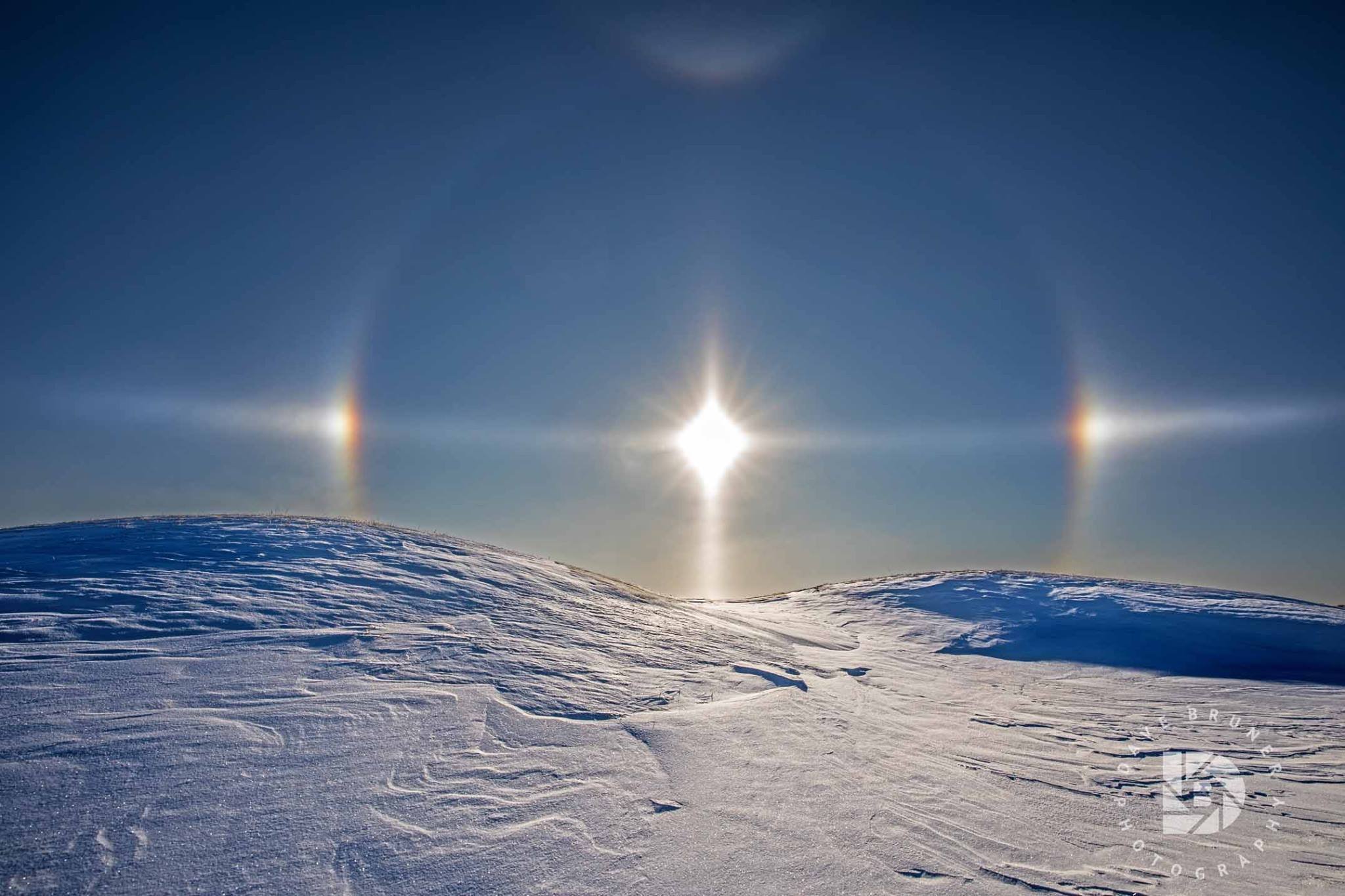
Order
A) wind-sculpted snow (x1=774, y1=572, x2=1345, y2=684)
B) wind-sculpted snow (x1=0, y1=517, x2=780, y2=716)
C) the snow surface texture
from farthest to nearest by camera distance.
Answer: wind-sculpted snow (x1=774, y1=572, x2=1345, y2=684) → wind-sculpted snow (x1=0, y1=517, x2=780, y2=716) → the snow surface texture

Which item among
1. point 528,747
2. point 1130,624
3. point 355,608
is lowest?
point 528,747

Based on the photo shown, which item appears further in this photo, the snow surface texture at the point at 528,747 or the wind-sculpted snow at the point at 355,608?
the wind-sculpted snow at the point at 355,608

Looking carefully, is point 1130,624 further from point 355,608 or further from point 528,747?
point 355,608

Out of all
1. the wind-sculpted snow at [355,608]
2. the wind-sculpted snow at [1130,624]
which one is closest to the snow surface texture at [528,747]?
the wind-sculpted snow at [355,608]

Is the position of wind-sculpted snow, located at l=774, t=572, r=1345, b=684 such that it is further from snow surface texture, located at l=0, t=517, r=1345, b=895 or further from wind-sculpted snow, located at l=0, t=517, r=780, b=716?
wind-sculpted snow, located at l=0, t=517, r=780, b=716

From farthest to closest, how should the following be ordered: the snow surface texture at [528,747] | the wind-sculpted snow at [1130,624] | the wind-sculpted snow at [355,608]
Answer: the wind-sculpted snow at [1130,624] → the wind-sculpted snow at [355,608] → the snow surface texture at [528,747]

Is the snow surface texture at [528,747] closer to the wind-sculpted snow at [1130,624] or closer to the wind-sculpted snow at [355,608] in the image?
the wind-sculpted snow at [355,608]

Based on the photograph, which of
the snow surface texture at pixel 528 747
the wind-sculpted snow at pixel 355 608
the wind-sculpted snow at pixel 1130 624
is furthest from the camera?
the wind-sculpted snow at pixel 1130 624

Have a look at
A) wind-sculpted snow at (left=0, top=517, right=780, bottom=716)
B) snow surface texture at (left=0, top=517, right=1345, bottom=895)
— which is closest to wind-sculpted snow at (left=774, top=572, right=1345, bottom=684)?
snow surface texture at (left=0, top=517, right=1345, bottom=895)

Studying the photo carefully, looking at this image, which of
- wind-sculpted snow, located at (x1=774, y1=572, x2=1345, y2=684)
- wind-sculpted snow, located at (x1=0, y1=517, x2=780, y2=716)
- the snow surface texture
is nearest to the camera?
the snow surface texture

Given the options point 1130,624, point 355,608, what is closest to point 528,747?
point 355,608
